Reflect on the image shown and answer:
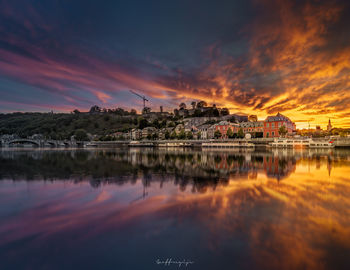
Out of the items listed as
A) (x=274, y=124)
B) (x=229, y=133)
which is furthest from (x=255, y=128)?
(x=229, y=133)

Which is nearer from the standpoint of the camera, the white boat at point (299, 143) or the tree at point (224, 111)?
the white boat at point (299, 143)

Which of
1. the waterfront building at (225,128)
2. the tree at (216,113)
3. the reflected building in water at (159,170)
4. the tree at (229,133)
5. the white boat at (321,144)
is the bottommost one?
the reflected building in water at (159,170)

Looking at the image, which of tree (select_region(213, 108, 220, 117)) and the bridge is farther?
tree (select_region(213, 108, 220, 117))

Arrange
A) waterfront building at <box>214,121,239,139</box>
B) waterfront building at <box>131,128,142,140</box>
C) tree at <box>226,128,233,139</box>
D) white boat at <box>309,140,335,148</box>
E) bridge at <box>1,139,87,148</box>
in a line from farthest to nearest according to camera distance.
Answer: waterfront building at <box>131,128,142,140</box> < bridge at <box>1,139,87,148</box> < waterfront building at <box>214,121,239,139</box> < tree at <box>226,128,233,139</box> < white boat at <box>309,140,335,148</box>

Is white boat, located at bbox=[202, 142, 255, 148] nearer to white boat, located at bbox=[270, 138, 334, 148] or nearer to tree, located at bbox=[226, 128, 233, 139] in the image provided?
white boat, located at bbox=[270, 138, 334, 148]

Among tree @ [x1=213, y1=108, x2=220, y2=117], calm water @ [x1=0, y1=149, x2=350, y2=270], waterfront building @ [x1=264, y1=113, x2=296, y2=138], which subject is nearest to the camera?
calm water @ [x1=0, y1=149, x2=350, y2=270]

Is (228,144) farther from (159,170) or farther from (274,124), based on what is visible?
(159,170)

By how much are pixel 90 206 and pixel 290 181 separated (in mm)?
16200

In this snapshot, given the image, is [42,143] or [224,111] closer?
[42,143]

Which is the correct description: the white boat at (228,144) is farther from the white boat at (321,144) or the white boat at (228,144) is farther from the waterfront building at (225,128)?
the white boat at (321,144)

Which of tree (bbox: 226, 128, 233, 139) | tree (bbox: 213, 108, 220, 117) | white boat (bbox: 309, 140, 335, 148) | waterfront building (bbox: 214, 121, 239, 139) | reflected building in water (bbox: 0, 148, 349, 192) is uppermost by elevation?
tree (bbox: 213, 108, 220, 117)

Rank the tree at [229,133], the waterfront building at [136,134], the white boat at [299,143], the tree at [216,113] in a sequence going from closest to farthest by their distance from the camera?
the white boat at [299,143] < the tree at [229,133] < the waterfront building at [136,134] < the tree at [216,113]

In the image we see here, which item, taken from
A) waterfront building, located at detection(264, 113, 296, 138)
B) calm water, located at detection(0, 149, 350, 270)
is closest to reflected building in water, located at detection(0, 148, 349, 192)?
calm water, located at detection(0, 149, 350, 270)

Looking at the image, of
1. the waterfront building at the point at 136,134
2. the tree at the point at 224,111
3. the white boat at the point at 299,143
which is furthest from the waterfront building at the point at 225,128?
the waterfront building at the point at 136,134
